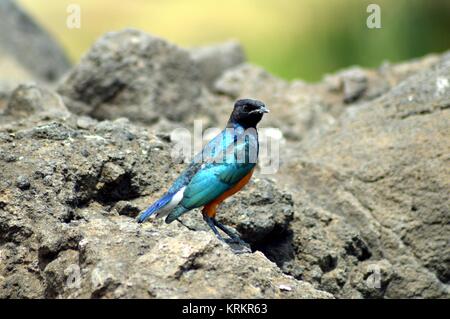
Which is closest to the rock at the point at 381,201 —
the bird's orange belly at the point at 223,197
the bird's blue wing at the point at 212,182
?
the bird's orange belly at the point at 223,197

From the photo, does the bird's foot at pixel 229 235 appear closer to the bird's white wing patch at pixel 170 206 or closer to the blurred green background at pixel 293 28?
the bird's white wing patch at pixel 170 206

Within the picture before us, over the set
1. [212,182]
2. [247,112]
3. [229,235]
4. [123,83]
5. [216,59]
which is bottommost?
[229,235]

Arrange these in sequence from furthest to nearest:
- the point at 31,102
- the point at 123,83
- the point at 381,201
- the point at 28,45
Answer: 1. the point at 28,45
2. the point at 123,83
3. the point at 31,102
4. the point at 381,201

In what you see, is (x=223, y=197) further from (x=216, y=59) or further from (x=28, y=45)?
(x=28, y=45)

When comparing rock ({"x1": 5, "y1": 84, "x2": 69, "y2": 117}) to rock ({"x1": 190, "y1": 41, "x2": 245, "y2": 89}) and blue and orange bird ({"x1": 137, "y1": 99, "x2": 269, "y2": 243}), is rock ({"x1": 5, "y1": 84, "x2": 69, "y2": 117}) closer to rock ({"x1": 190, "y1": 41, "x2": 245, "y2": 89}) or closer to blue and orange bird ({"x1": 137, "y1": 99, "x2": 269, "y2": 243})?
blue and orange bird ({"x1": 137, "y1": 99, "x2": 269, "y2": 243})

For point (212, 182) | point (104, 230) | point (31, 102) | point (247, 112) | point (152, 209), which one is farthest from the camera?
point (31, 102)

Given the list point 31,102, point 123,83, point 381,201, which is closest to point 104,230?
point 381,201

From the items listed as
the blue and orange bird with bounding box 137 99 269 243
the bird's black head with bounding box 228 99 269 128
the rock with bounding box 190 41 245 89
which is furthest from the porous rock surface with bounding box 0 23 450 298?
the rock with bounding box 190 41 245 89
